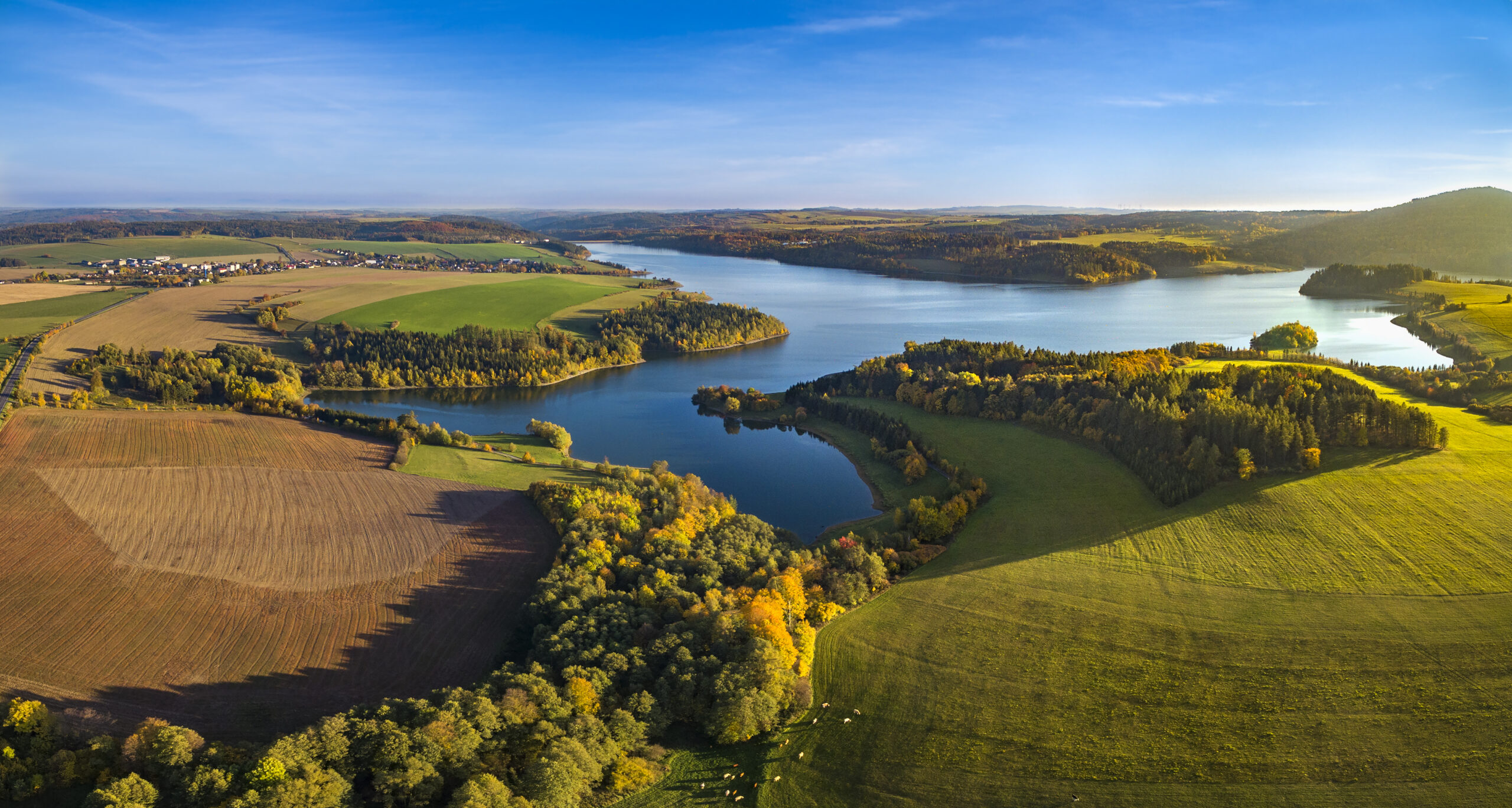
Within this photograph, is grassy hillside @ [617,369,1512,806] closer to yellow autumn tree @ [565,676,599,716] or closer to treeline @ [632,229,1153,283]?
yellow autumn tree @ [565,676,599,716]

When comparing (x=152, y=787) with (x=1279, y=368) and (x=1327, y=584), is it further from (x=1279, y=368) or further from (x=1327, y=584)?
(x=1279, y=368)

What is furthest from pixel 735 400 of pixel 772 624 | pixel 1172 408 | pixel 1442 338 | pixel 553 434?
pixel 1442 338

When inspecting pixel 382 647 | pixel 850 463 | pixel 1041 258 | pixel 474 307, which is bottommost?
pixel 382 647

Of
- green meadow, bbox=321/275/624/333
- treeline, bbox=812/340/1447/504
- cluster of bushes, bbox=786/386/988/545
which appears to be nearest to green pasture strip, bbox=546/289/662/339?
green meadow, bbox=321/275/624/333

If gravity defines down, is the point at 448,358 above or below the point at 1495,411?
below

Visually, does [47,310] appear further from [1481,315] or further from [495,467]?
[1481,315]

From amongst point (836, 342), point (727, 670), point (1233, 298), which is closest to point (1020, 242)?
point (1233, 298)
